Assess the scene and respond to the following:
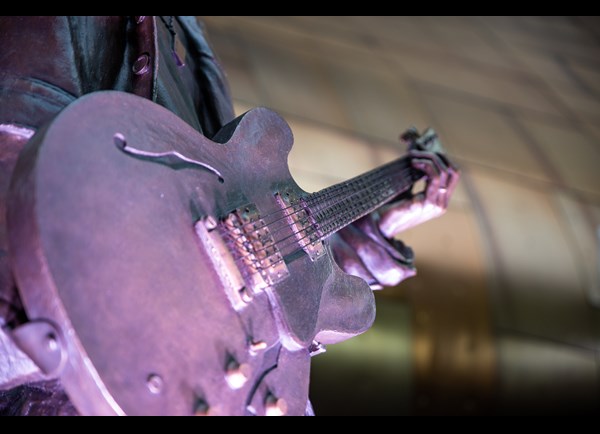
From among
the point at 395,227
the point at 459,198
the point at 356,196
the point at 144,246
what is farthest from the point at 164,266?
the point at 459,198

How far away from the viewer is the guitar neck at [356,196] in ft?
3.58

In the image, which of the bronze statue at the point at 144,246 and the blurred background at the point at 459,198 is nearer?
the bronze statue at the point at 144,246

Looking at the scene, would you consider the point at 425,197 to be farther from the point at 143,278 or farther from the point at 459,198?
the point at 459,198

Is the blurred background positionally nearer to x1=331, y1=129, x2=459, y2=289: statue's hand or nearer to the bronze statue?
x1=331, y1=129, x2=459, y2=289: statue's hand

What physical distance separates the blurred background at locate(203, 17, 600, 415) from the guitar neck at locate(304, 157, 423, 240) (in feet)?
2.96

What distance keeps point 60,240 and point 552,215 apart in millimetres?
2655

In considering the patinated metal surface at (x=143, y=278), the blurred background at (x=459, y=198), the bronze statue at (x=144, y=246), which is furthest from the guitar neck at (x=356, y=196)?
the blurred background at (x=459, y=198)

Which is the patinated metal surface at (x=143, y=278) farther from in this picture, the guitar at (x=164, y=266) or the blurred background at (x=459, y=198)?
the blurred background at (x=459, y=198)

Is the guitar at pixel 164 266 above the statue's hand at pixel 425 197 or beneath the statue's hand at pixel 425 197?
above

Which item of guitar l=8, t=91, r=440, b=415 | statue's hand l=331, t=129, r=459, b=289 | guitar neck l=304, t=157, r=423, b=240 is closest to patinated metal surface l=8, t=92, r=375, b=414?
guitar l=8, t=91, r=440, b=415

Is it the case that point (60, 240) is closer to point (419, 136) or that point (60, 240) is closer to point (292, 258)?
point (292, 258)

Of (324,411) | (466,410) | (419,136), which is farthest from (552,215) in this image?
(419,136)

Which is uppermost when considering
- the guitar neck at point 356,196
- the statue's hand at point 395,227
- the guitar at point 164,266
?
the guitar at point 164,266

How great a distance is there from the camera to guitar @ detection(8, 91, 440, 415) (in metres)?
0.69
